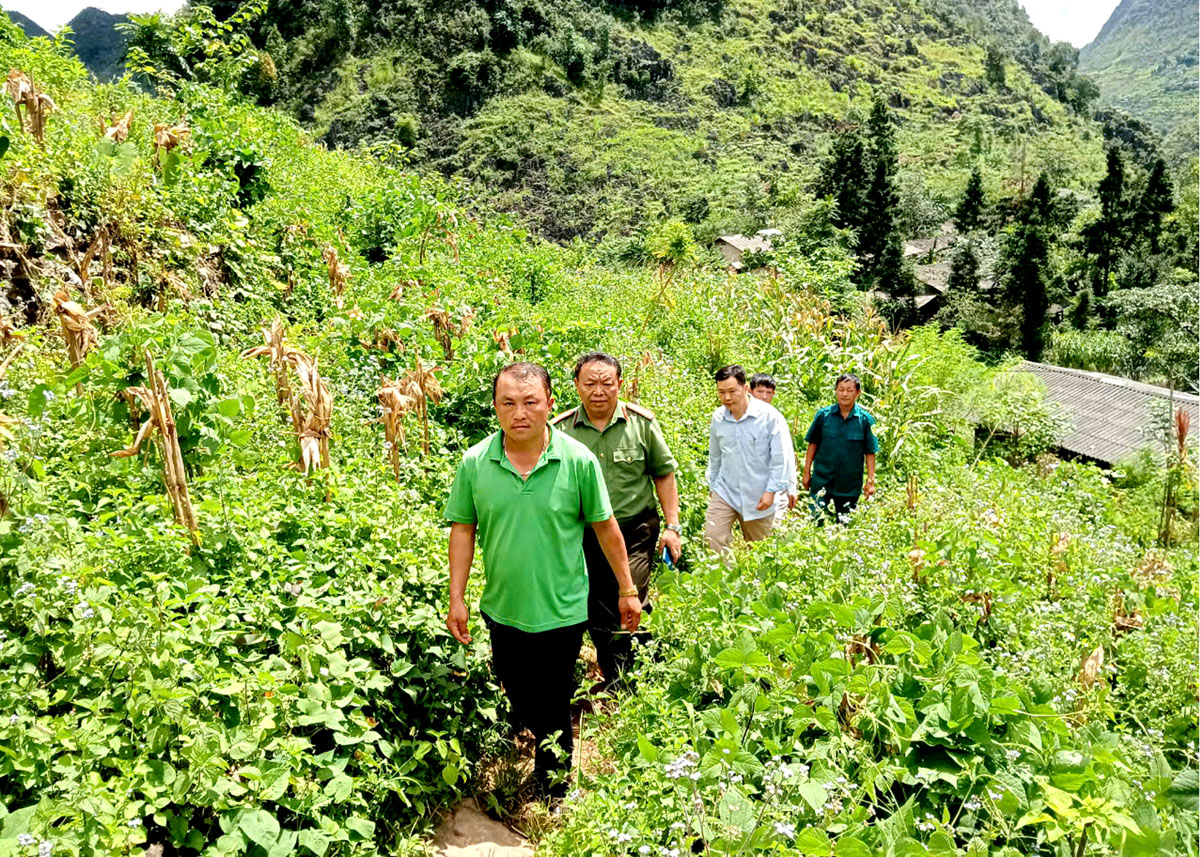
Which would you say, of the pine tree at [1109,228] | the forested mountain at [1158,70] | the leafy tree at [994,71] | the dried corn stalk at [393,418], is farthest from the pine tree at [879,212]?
the forested mountain at [1158,70]

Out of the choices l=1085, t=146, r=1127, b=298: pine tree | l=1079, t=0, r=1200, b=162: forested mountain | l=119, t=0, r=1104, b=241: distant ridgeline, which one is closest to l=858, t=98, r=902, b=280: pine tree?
l=119, t=0, r=1104, b=241: distant ridgeline

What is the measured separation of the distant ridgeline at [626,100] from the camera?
34.3 metres

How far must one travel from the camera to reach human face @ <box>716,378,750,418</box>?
448 centimetres

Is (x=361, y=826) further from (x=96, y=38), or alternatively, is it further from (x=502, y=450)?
(x=96, y=38)

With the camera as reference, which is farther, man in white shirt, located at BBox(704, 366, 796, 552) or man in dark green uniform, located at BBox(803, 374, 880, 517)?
man in dark green uniform, located at BBox(803, 374, 880, 517)

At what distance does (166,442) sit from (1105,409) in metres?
25.7

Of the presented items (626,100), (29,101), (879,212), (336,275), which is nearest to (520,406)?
(336,275)

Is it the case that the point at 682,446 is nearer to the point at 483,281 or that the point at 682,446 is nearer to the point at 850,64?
the point at 483,281

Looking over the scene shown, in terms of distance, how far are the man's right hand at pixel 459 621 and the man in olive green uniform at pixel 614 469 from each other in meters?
0.86

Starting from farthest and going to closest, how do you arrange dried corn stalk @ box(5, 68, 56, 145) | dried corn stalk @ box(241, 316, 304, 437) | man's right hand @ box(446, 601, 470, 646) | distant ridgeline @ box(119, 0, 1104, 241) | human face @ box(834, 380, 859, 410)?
1. distant ridgeline @ box(119, 0, 1104, 241)
2. human face @ box(834, 380, 859, 410)
3. dried corn stalk @ box(5, 68, 56, 145)
4. dried corn stalk @ box(241, 316, 304, 437)
5. man's right hand @ box(446, 601, 470, 646)

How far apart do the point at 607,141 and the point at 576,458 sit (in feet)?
124

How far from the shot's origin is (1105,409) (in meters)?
22.4

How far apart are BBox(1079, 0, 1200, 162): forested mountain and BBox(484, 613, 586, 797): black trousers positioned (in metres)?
112

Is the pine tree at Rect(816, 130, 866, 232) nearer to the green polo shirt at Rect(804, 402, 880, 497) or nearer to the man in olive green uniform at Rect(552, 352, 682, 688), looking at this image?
the green polo shirt at Rect(804, 402, 880, 497)
